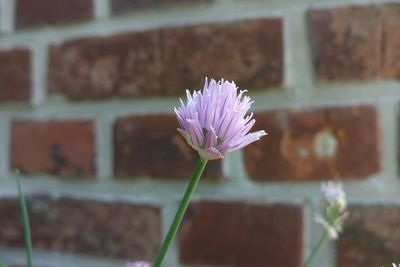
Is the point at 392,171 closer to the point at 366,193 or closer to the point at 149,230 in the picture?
the point at 366,193

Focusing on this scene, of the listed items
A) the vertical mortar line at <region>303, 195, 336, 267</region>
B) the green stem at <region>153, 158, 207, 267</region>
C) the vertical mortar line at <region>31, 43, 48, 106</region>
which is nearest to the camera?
the green stem at <region>153, 158, 207, 267</region>

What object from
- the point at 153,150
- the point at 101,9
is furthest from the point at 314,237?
the point at 101,9

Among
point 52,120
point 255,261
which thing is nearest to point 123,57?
point 52,120

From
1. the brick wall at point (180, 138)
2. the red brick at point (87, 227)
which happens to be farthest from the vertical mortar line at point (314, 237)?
the red brick at point (87, 227)

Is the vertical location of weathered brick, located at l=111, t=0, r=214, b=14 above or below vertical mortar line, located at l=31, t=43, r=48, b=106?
above

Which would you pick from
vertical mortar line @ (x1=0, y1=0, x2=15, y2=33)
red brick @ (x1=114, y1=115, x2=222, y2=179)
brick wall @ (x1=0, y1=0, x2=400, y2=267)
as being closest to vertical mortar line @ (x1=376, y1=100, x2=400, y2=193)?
brick wall @ (x1=0, y1=0, x2=400, y2=267)

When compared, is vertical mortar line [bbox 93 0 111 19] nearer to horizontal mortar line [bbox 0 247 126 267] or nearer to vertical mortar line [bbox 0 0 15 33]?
vertical mortar line [bbox 0 0 15 33]

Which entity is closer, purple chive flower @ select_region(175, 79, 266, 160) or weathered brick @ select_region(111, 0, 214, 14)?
purple chive flower @ select_region(175, 79, 266, 160)
